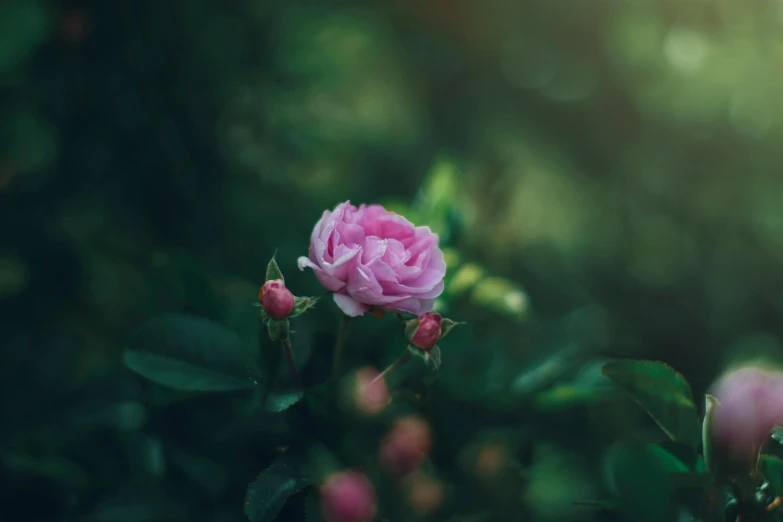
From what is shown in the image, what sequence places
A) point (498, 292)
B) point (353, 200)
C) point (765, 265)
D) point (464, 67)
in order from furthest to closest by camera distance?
1. point (464, 67)
2. point (765, 265)
3. point (353, 200)
4. point (498, 292)

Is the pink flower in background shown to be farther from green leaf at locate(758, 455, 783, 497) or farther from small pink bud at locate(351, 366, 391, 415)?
small pink bud at locate(351, 366, 391, 415)

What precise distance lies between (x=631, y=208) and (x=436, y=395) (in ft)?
2.74

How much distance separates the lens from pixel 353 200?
115 centimetres

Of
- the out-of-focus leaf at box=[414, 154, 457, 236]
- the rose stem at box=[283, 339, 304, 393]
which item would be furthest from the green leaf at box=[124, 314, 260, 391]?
the out-of-focus leaf at box=[414, 154, 457, 236]

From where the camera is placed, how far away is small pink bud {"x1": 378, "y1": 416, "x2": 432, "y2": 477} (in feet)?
2.03

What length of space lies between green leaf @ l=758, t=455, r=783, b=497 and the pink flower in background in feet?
0.07

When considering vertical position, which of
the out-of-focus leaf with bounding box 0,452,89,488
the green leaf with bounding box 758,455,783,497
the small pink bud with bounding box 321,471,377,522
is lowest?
the out-of-focus leaf with bounding box 0,452,89,488

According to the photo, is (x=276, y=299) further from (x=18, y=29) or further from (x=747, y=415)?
(x=18, y=29)

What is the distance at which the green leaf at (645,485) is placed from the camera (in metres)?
0.62

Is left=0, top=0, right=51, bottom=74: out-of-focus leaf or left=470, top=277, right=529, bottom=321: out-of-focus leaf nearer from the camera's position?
left=470, top=277, right=529, bottom=321: out-of-focus leaf

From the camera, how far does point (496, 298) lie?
0.79 metres

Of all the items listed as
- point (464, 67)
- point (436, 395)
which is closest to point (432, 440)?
point (436, 395)

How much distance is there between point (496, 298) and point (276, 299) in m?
0.28

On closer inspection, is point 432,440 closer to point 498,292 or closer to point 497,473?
point 497,473
